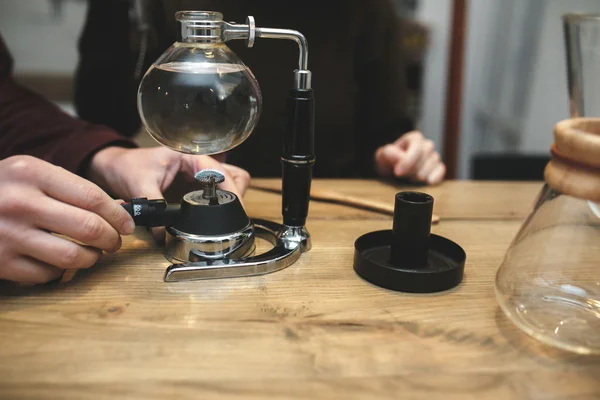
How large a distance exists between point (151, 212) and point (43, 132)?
352mm

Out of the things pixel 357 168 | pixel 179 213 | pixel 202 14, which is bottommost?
Result: pixel 357 168

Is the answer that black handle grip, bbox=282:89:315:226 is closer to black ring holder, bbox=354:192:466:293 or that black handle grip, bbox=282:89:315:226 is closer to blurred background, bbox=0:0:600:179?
black ring holder, bbox=354:192:466:293

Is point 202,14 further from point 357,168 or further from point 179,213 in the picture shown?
point 357,168

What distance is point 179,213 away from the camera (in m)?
0.62

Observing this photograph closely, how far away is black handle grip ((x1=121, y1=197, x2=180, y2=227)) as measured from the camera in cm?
60

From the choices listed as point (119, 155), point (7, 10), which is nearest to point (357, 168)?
point (119, 155)

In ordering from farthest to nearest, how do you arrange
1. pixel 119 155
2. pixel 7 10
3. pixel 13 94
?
pixel 7 10 → pixel 13 94 → pixel 119 155

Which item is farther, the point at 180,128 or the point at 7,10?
the point at 7,10

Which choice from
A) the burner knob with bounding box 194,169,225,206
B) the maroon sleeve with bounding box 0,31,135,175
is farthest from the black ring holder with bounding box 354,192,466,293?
the maroon sleeve with bounding box 0,31,135,175

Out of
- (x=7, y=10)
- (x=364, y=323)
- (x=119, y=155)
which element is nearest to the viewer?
(x=364, y=323)

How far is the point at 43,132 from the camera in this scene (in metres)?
0.85

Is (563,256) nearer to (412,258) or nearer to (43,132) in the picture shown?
(412,258)

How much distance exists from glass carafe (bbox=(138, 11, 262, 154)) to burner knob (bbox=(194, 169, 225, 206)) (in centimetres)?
4

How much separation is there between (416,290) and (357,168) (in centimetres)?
81
